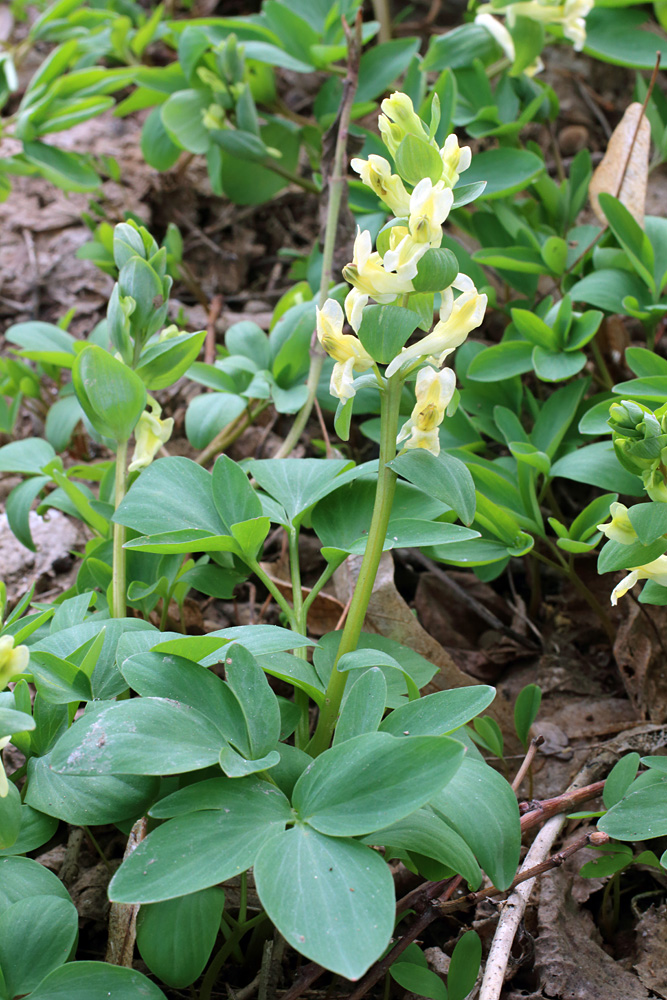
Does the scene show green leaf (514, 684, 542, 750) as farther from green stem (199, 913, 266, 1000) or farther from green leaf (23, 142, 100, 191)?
green leaf (23, 142, 100, 191)

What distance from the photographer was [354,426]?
1.84 meters

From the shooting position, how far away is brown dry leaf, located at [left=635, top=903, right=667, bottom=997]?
99 cm

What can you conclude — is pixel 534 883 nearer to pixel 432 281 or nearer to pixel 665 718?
pixel 665 718

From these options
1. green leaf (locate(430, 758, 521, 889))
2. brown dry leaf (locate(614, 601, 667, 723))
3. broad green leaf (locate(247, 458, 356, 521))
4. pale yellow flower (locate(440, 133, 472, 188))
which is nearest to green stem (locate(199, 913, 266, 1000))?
green leaf (locate(430, 758, 521, 889))

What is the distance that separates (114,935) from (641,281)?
57.0 inches

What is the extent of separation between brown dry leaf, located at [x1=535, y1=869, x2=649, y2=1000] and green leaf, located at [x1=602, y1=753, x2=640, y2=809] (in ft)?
0.69

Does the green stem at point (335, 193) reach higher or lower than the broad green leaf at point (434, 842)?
higher

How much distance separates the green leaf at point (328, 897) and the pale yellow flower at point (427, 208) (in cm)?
61

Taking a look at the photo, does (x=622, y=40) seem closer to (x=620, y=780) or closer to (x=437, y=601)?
(x=437, y=601)

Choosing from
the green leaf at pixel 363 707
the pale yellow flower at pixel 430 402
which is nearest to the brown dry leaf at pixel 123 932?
the green leaf at pixel 363 707

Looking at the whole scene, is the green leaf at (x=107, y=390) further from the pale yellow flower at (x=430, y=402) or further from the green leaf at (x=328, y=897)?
the green leaf at (x=328, y=897)

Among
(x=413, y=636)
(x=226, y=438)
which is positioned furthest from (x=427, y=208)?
(x=226, y=438)

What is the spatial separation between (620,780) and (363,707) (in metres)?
0.42

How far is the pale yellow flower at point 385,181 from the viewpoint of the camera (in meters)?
0.88
